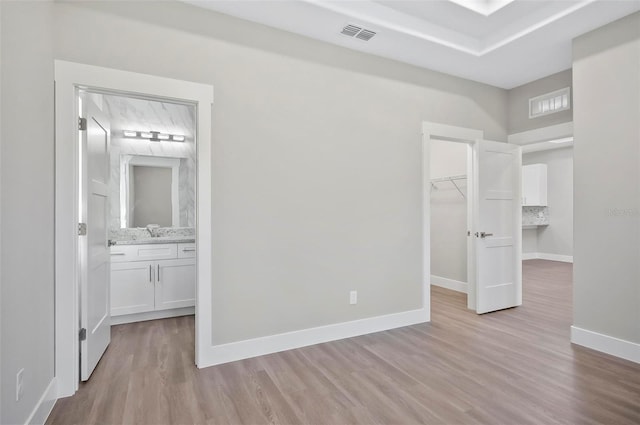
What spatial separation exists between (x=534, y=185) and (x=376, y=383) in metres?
7.84

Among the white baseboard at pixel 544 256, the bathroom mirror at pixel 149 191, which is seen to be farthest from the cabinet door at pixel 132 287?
the white baseboard at pixel 544 256

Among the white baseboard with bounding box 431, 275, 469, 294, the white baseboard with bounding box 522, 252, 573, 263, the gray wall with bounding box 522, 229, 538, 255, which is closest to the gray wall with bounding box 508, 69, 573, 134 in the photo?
the white baseboard with bounding box 431, 275, 469, 294

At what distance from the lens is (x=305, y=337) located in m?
3.00

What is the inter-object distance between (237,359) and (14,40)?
2455 millimetres

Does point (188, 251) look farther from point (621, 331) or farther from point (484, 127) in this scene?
point (621, 331)

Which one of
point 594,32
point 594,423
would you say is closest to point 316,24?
point 594,32

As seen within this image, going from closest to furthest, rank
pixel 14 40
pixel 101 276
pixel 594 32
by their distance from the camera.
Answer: pixel 14 40, pixel 101 276, pixel 594 32

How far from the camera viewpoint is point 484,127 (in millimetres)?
4148

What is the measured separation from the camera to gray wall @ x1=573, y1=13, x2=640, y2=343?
2.73m

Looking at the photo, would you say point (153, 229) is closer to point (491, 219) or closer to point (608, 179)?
point (491, 219)

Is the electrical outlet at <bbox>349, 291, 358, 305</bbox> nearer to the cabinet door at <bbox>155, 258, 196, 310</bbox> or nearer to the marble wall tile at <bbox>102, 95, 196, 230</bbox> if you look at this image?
the cabinet door at <bbox>155, 258, 196, 310</bbox>

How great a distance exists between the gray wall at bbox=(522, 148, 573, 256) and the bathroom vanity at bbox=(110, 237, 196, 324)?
26.7 ft

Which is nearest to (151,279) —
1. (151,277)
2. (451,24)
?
(151,277)

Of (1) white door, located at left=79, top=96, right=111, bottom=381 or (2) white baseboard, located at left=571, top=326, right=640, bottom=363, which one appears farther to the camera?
(2) white baseboard, located at left=571, top=326, right=640, bottom=363
